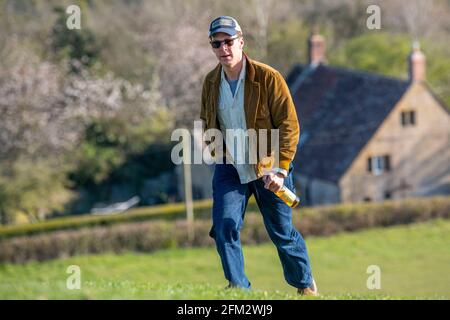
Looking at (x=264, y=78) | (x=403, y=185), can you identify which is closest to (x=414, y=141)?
(x=403, y=185)

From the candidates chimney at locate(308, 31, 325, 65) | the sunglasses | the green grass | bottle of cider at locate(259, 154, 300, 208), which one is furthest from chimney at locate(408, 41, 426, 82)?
the sunglasses

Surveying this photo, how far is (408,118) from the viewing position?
48.5m

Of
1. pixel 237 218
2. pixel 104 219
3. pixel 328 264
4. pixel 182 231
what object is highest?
pixel 237 218

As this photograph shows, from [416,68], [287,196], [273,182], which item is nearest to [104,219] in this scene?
[416,68]

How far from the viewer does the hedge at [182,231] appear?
134 feet

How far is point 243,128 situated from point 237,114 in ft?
0.43

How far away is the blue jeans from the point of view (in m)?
8.51

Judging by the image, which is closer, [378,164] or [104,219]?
[104,219]

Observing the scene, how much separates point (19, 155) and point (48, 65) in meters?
5.84

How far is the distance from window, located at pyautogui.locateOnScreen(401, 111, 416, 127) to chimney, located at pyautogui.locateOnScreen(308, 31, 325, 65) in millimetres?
8336

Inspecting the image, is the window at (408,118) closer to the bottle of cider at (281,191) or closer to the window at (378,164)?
the window at (378,164)

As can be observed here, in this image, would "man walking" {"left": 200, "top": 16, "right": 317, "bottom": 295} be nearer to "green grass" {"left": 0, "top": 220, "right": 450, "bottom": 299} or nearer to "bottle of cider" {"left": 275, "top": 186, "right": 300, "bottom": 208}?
"bottle of cider" {"left": 275, "top": 186, "right": 300, "bottom": 208}

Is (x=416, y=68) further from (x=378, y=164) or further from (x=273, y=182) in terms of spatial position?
(x=273, y=182)

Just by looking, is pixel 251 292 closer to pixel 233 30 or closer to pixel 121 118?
pixel 233 30
